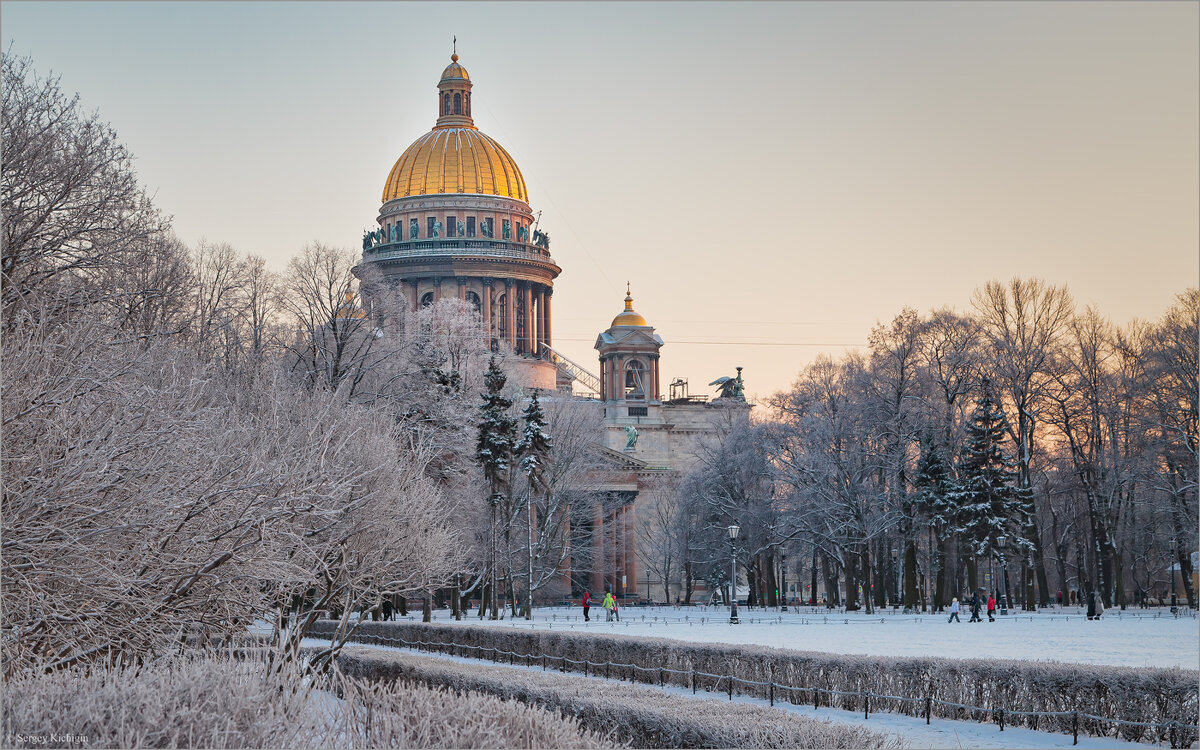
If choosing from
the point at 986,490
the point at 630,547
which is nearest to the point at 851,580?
the point at 986,490

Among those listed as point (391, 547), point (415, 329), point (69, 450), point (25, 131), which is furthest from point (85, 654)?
point (415, 329)

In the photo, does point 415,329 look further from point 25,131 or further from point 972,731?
point 972,731

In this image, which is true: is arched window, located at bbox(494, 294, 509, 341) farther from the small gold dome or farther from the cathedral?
the small gold dome

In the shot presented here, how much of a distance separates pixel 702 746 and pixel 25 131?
17320 millimetres

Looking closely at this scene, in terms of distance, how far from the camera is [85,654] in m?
14.8

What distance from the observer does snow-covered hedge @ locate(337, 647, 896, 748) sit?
528 inches

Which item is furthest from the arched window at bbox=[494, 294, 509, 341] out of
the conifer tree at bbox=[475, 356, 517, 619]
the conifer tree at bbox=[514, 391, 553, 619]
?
the conifer tree at bbox=[475, 356, 517, 619]

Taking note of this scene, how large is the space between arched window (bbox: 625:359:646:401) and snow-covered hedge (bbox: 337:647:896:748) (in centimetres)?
8353

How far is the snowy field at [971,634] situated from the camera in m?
30.9

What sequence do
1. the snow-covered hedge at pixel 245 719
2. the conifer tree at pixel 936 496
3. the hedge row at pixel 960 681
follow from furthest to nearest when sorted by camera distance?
the conifer tree at pixel 936 496 → the hedge row at pixel 960 681 → the snow-covered hedge at pixel 245 719

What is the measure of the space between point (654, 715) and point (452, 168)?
9824 cm

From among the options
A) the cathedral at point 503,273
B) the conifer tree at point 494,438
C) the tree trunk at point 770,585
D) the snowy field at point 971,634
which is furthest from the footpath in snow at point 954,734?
the cathedral at point 503,273

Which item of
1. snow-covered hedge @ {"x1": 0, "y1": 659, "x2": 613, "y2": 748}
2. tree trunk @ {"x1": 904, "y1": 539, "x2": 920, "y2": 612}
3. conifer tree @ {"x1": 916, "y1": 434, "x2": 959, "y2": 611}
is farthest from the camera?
tree trunk @ {"x1": 904, "y1": 539, "x2": 920, "y2": 612}

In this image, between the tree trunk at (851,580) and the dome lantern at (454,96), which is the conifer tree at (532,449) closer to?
the tree trunk at (851,580)
